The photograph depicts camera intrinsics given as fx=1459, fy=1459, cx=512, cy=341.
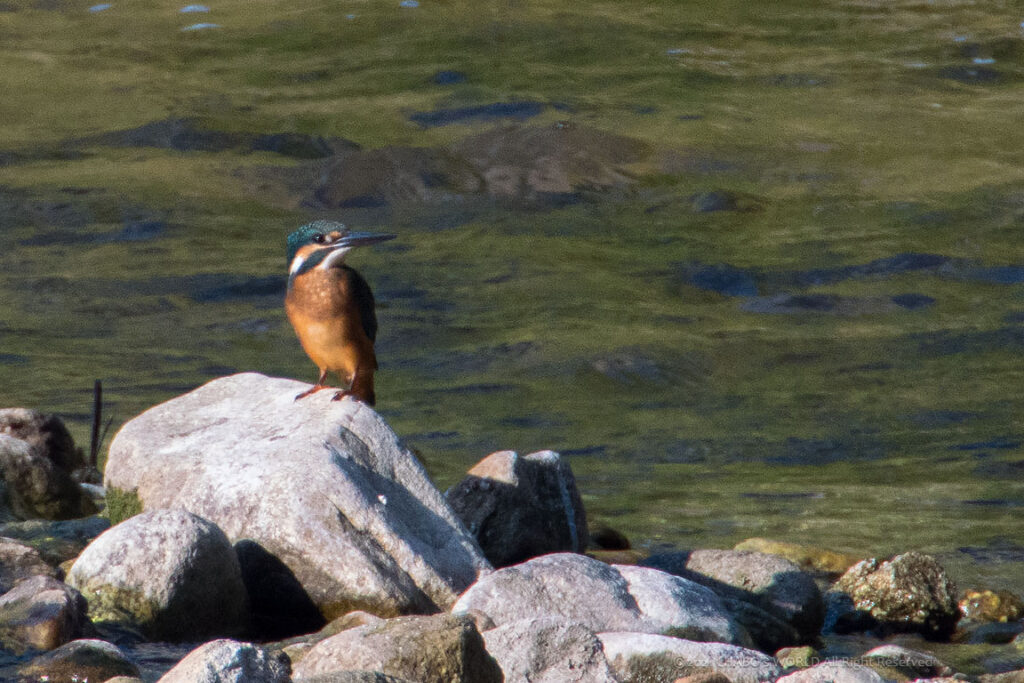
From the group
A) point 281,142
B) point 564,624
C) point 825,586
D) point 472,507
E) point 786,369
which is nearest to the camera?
point 564,624

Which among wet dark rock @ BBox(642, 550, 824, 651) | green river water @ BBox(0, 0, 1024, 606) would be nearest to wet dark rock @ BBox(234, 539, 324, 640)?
wet dark rock @ BBox(642, 550, 824, 651)

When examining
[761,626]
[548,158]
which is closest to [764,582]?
[761,626]

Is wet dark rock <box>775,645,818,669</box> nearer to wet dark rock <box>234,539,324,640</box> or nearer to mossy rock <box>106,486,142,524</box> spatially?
wet dark rock <box>234,539,324,640</box>

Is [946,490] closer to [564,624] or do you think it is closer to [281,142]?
[564,624]

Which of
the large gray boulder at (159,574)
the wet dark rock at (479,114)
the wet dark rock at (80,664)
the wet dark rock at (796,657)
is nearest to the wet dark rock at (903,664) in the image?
the wet dark rock at (796,657)

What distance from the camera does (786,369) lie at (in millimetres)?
15438

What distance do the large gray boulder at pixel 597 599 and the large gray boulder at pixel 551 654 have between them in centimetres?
47

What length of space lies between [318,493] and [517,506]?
131 cm

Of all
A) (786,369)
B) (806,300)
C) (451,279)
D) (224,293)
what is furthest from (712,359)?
(224,293)

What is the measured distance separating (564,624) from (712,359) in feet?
37.1

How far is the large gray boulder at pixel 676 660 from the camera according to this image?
4.83m

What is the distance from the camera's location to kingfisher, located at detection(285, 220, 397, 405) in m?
6.93

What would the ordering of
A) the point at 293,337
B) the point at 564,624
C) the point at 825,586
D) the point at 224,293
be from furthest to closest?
1. the point at 224,293
2. the point at 293,337
3. the point at 825,586
4. the point at 564,624

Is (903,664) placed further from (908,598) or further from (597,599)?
(908,598)
